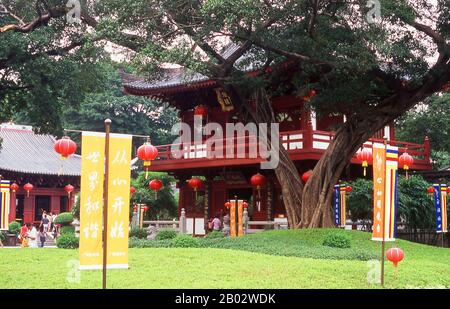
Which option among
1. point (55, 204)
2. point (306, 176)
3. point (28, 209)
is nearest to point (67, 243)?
point (306, 176)

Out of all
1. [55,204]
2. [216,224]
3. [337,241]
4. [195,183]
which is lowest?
[337,241]

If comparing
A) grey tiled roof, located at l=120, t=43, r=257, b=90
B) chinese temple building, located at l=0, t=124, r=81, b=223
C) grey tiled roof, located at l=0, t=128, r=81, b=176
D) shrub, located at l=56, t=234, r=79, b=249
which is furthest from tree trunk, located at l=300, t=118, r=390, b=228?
chinese temple building, located at l=0, t=124, r=81, b=223

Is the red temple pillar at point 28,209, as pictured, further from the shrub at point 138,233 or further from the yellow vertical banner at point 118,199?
the yellow vertical banner at point 118,199

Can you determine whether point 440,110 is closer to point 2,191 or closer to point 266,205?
point 266,205

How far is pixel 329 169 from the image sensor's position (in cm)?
1962

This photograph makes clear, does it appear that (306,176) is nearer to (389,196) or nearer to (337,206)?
(337,206)

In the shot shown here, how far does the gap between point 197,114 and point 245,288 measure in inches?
682

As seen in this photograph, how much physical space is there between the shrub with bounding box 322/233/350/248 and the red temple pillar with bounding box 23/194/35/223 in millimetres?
24371

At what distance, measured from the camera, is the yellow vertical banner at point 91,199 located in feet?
28.4

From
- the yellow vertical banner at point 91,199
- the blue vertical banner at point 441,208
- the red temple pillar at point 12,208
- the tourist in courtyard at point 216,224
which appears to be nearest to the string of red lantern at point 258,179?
the tourist in courtyard at point 216,224

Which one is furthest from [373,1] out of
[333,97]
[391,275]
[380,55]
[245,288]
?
[245,288]

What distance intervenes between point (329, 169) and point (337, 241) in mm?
3326

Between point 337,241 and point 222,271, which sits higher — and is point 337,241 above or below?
above

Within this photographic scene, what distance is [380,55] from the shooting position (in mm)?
17203
